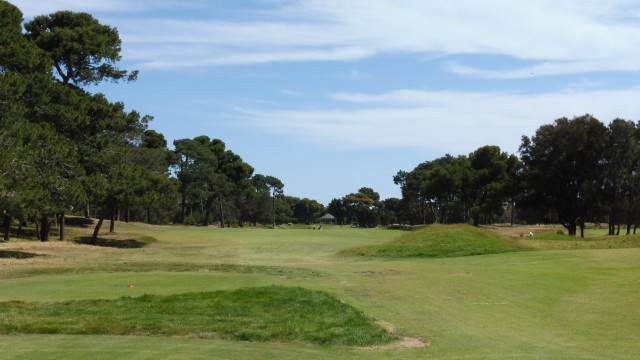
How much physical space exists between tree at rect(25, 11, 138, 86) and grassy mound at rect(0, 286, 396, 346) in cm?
3632

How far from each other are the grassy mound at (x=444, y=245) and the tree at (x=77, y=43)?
949 inches

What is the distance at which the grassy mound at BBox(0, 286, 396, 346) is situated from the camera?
1566 centimetres

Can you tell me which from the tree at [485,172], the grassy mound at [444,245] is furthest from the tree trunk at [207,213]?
the grassy mound at [444,245]

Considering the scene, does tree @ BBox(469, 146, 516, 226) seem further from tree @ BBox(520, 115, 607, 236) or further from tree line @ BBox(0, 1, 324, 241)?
tree line @ BBox(0, 1, 324, 241)

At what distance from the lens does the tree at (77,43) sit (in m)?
52.2

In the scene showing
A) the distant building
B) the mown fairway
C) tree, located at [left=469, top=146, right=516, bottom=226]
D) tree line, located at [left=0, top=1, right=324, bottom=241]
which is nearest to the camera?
the mown fairway

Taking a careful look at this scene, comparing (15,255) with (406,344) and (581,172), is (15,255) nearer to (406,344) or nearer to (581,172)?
(406,344)

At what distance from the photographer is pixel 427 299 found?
21.2m

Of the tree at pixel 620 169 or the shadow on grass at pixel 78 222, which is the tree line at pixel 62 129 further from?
the tree at pixel 620 169

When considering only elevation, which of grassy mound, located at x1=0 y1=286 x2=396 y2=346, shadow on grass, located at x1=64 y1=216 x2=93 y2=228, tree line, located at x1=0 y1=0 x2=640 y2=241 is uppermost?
tree line, located at x1=0 y1=0 x2=640 y2=241

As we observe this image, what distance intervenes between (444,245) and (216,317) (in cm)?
3059

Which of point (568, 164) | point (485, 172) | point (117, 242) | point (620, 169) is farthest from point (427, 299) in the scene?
point (485, 172)

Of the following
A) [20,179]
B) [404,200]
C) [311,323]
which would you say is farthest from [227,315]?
[404,200]

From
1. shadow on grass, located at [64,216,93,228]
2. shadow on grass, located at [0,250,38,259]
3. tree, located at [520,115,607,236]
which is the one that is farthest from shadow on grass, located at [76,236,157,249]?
tree, located at [520,115,607,236]
